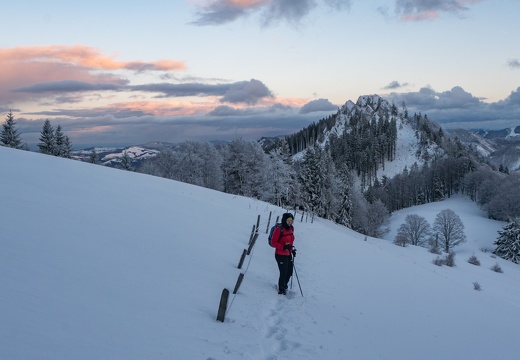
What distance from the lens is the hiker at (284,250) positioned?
34.7ft

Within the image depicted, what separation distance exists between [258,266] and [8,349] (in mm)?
9538

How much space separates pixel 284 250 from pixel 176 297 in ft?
12.4

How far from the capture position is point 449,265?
1174 inches

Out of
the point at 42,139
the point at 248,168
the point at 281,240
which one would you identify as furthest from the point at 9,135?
the point at 281,240

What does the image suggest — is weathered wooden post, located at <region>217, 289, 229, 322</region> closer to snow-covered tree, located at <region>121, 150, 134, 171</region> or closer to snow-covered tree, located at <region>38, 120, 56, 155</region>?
snow-covered tree, located at <region>38, 120, 56, 155</region>

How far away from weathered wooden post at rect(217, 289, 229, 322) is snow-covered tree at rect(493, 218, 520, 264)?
57.8 meters

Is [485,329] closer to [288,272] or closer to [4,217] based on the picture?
[288,272]

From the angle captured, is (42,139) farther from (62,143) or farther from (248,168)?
(248,168)

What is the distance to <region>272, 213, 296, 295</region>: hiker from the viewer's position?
34.7 feet

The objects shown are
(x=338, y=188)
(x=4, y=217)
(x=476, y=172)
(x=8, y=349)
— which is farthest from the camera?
(x=476, y=172)

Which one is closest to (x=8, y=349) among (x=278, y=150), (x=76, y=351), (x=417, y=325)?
(x=76, y=351)

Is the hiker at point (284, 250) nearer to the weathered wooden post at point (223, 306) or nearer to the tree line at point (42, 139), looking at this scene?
the weathered wooden post at point (223, 306)

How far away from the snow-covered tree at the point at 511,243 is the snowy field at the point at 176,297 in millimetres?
42941

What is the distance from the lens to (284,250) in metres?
10.6
